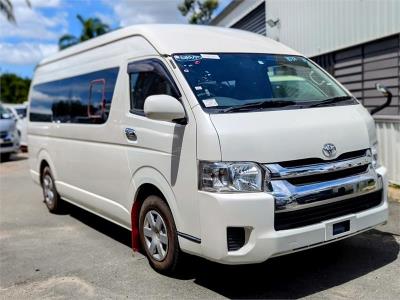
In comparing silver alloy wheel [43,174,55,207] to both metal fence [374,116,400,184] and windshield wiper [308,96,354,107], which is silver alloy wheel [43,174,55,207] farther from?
metal fence [374,116,400,184]

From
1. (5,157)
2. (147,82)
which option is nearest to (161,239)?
(147,82)

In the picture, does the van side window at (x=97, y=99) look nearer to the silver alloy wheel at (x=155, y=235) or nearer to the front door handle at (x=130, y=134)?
the front door handle at (x=130, y=134)

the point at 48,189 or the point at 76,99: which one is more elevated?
the point at 76,99

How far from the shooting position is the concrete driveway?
425 cm

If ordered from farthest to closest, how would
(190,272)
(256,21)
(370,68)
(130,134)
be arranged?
(256,21) < (370,68) < (130,134) < (190,272)

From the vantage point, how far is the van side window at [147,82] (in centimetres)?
465

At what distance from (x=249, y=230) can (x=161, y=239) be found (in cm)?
112

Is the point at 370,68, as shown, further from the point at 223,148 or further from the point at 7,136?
the point at 7,136

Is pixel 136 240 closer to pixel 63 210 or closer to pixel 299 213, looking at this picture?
pixel 299 213

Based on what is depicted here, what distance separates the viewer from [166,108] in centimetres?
422

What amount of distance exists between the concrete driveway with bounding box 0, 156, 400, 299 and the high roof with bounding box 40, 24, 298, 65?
6.60 feet

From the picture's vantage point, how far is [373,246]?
204 inches

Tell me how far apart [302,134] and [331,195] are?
1.78 feet

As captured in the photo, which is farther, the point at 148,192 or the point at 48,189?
the point at 48,189
